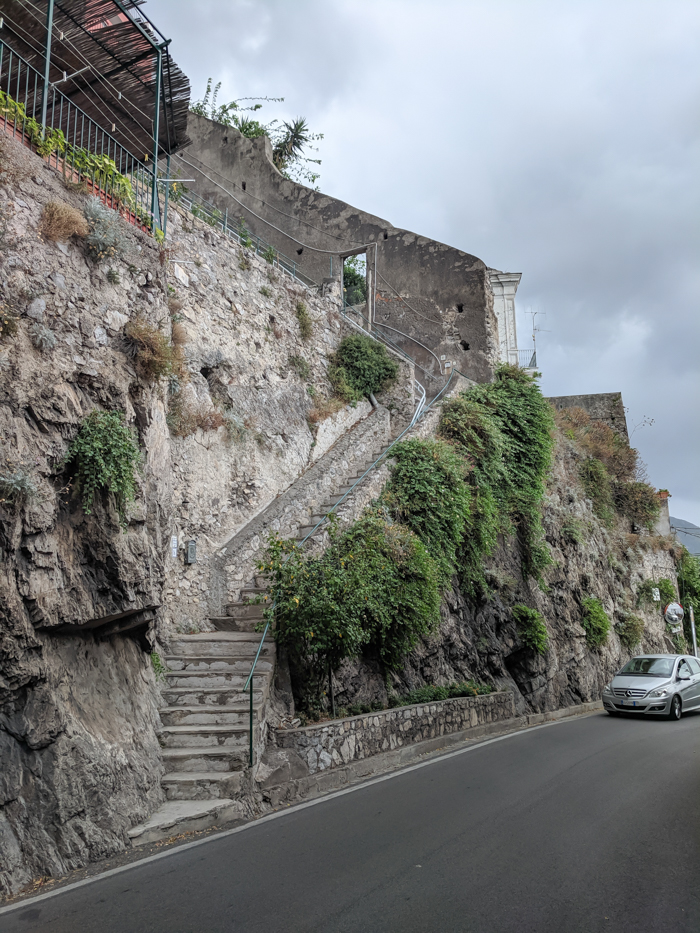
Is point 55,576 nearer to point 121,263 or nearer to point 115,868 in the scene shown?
point 115,868

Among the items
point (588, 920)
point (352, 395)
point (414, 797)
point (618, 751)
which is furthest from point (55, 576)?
point (352, 395)

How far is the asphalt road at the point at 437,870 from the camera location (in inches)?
170

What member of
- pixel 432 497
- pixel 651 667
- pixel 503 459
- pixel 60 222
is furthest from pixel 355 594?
pixel 503 459

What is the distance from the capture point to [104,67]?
10930mm

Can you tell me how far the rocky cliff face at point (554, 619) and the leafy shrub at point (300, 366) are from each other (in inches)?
231

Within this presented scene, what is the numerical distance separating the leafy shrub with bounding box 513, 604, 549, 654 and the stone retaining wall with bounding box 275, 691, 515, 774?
3.34m

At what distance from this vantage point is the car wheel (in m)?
13.7

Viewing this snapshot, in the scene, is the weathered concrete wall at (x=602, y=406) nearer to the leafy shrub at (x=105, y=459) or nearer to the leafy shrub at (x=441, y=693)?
the leafy shrub at (x=441, y=693)

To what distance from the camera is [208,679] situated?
8719mm

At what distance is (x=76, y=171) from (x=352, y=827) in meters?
8.44

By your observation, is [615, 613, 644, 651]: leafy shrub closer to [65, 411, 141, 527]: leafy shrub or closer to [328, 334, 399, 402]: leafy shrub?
[328, 334, 399, 402]: leafy shrub

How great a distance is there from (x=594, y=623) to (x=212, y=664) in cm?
1375

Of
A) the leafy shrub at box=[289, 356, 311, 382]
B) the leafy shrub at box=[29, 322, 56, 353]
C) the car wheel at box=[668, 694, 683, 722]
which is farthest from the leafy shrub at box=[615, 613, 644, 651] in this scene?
the leafy shrub at box=[29, 322, 56, 353]

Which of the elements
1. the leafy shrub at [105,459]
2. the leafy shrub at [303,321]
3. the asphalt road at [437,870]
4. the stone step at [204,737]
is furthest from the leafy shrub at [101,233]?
the leafy shrub at [303,321]
